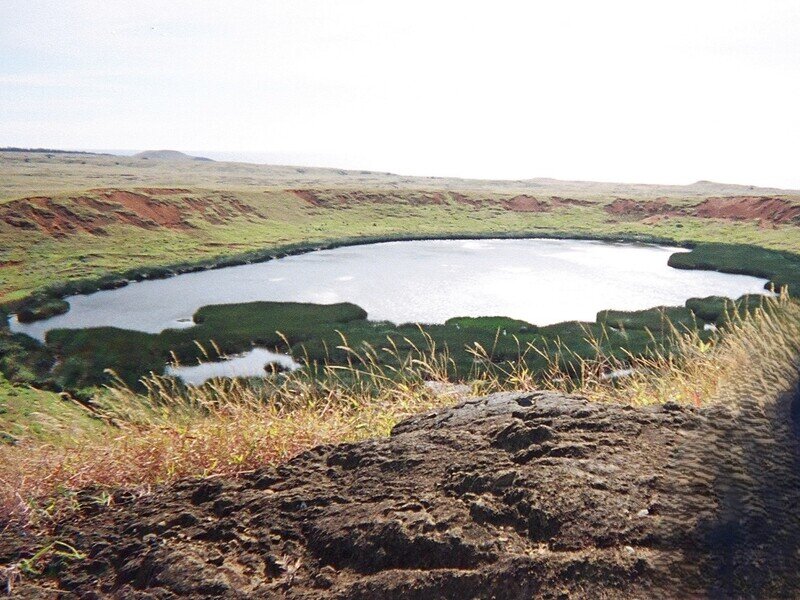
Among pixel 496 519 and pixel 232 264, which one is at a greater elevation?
pixel 496 519

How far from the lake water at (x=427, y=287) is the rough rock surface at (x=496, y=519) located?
32288 millimetres

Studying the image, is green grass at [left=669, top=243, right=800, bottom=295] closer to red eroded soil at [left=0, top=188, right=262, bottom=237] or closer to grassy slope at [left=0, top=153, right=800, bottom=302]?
grassy slope at [left=0, top=153, right=800, bottom=302]

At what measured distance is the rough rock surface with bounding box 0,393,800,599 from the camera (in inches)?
112

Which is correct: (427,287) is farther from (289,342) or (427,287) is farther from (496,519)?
(496,519)

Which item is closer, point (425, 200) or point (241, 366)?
point (241, 366)

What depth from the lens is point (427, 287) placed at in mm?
46781

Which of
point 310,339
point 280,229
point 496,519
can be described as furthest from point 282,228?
point 496,519

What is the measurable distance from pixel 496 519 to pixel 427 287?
43.5 meters

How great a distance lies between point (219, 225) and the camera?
72188 mm

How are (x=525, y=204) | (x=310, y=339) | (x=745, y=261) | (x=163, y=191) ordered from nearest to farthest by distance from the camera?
(x=310, y=339), (x=745, y=261), (x=163, y=191), (x=525, y=204)

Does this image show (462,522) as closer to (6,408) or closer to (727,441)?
(727,441)

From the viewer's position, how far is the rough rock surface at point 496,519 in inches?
112

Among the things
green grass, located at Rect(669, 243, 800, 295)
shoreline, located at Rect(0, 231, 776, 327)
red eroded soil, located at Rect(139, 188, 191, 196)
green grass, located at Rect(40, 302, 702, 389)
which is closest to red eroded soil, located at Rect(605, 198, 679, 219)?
shoreline, located at Rect(0, 231, 776, 327)

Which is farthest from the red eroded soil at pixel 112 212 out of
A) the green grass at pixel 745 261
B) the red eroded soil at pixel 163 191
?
the green grass at pixel 745 261
